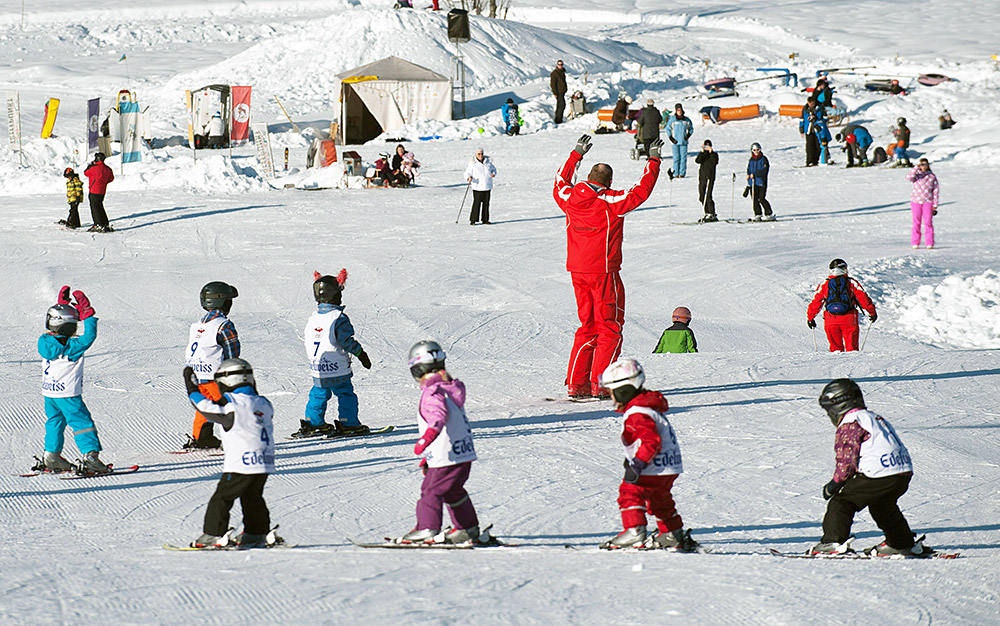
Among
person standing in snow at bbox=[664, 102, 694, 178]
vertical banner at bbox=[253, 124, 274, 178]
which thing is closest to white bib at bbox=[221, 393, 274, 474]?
person standing in snow at bbox=[664, 102, 694, 178]

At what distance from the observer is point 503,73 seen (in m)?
43.7

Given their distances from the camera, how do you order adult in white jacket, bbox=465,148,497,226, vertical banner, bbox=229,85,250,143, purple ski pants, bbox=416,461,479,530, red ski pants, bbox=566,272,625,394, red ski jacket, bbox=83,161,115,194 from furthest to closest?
vertical banner, bbox=229,85,250,143
adult in white jacket, bbox=465,148,497,226
red ski jacket, bbox=83,161,115,194
red ski pants, bbox=566,272,625,394
purple ski pants, bbox=416,461,479,530

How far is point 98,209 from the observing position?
62.5ft

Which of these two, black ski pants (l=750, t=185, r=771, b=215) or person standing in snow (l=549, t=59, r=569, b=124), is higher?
person standing in snow (l=549, t=59, r=569, b=124)

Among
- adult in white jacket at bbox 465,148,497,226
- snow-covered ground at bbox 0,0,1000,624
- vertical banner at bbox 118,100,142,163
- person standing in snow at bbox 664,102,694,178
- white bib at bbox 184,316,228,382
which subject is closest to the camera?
snow-covered ground at bbox 0,0,1000,624

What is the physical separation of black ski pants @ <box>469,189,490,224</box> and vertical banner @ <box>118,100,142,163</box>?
8.85 metres

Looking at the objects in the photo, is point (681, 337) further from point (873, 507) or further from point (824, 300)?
point (873, 507)

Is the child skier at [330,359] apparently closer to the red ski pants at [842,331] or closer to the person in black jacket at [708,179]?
the red ski pants at [842,331]

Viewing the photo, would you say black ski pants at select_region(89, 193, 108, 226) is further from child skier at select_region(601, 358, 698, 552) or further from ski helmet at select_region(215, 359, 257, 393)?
child skier at select_region(601, 358, 698, 552)

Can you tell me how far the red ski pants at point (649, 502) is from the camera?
17.2ft

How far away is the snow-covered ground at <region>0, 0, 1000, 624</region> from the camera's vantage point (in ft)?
14.8

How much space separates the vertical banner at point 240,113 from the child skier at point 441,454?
26.0 metres

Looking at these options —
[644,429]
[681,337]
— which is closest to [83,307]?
[644,429]

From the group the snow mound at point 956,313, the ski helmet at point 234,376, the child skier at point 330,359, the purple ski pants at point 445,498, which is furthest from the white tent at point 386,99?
the purple ski pants at point 445,498
